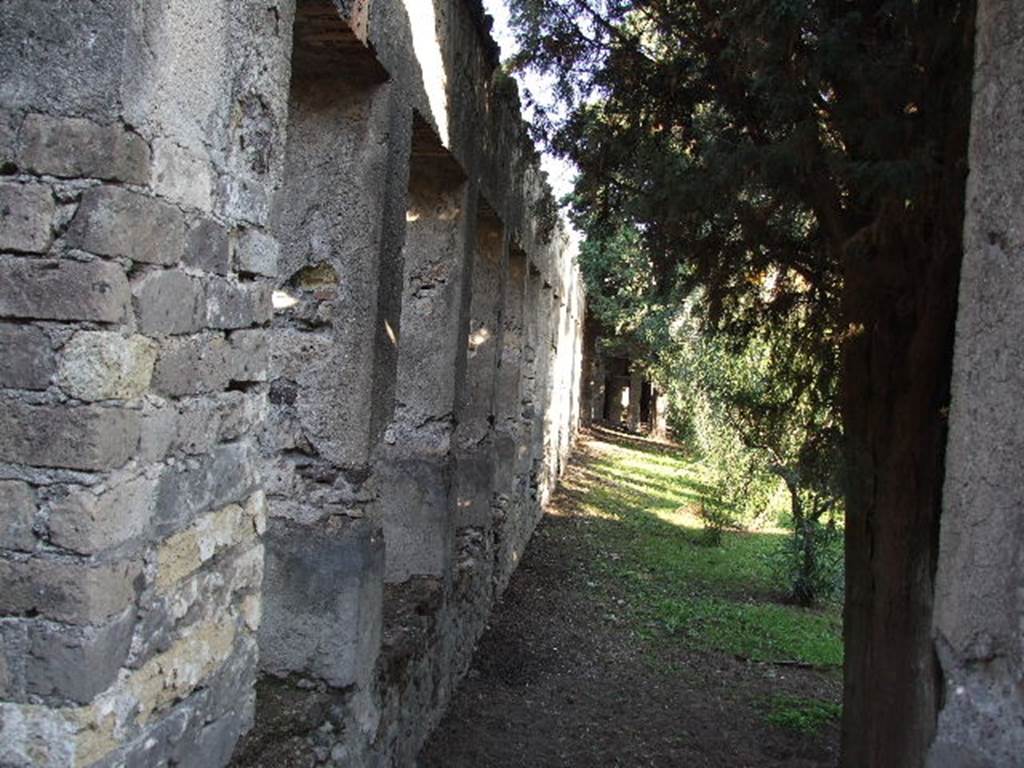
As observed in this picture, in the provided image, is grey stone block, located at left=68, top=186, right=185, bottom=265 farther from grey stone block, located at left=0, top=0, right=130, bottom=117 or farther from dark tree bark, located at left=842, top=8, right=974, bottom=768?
dark tree bark, located at left=842, top=8, right=974, bottom=768

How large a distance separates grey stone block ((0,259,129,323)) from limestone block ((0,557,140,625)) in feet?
1.60

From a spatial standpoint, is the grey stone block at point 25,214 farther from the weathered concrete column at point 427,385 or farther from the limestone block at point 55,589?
the weathered concrete column at point 427,385

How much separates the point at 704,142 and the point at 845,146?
678 mm

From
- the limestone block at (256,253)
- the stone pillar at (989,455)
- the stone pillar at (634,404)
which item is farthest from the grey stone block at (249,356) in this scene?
the stone pillar at (634,404)

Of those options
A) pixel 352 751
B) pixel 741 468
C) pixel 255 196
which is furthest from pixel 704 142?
pixel 741 468

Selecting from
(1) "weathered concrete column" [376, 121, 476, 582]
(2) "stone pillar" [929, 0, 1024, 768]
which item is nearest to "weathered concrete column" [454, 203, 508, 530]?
(1) "weathered concrete column" [376, 121, 476, 582]

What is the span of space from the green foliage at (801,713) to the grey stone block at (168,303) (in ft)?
17.5

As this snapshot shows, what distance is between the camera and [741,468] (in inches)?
457

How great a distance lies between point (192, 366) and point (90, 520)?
50cm

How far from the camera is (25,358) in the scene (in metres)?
1.91

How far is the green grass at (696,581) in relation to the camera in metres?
8.26

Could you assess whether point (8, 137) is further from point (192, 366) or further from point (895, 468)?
point (895, 468)

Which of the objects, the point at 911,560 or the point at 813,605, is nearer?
the point at 911,560

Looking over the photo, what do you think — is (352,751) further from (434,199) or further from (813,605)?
(813,605)
